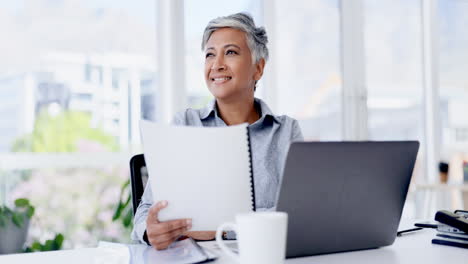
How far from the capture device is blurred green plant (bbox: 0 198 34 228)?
8.50 feet

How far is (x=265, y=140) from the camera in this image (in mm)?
1561

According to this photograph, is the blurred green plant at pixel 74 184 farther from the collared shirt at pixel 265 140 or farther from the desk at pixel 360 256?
the desk at pixel 360 256

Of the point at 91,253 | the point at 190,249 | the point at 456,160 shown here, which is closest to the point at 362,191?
the point at 190,249

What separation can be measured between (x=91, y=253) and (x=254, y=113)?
2.73ft

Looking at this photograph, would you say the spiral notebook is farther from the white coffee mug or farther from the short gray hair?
the short gray hair

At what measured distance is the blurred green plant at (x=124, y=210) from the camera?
2805mm

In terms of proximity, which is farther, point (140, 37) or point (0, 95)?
point (140, 37)

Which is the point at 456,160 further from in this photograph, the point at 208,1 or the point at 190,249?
the point at 190,249

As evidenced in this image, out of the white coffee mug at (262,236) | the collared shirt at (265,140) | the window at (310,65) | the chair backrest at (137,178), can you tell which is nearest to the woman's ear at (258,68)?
the collared shirt at (265,140)

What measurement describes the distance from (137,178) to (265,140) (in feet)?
1.37

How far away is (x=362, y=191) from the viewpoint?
946mm

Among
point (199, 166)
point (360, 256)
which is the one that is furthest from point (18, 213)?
point (360, 256)

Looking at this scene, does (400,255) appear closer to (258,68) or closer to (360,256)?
(360,256)

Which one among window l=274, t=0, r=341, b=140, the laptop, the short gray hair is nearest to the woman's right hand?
the laptop
